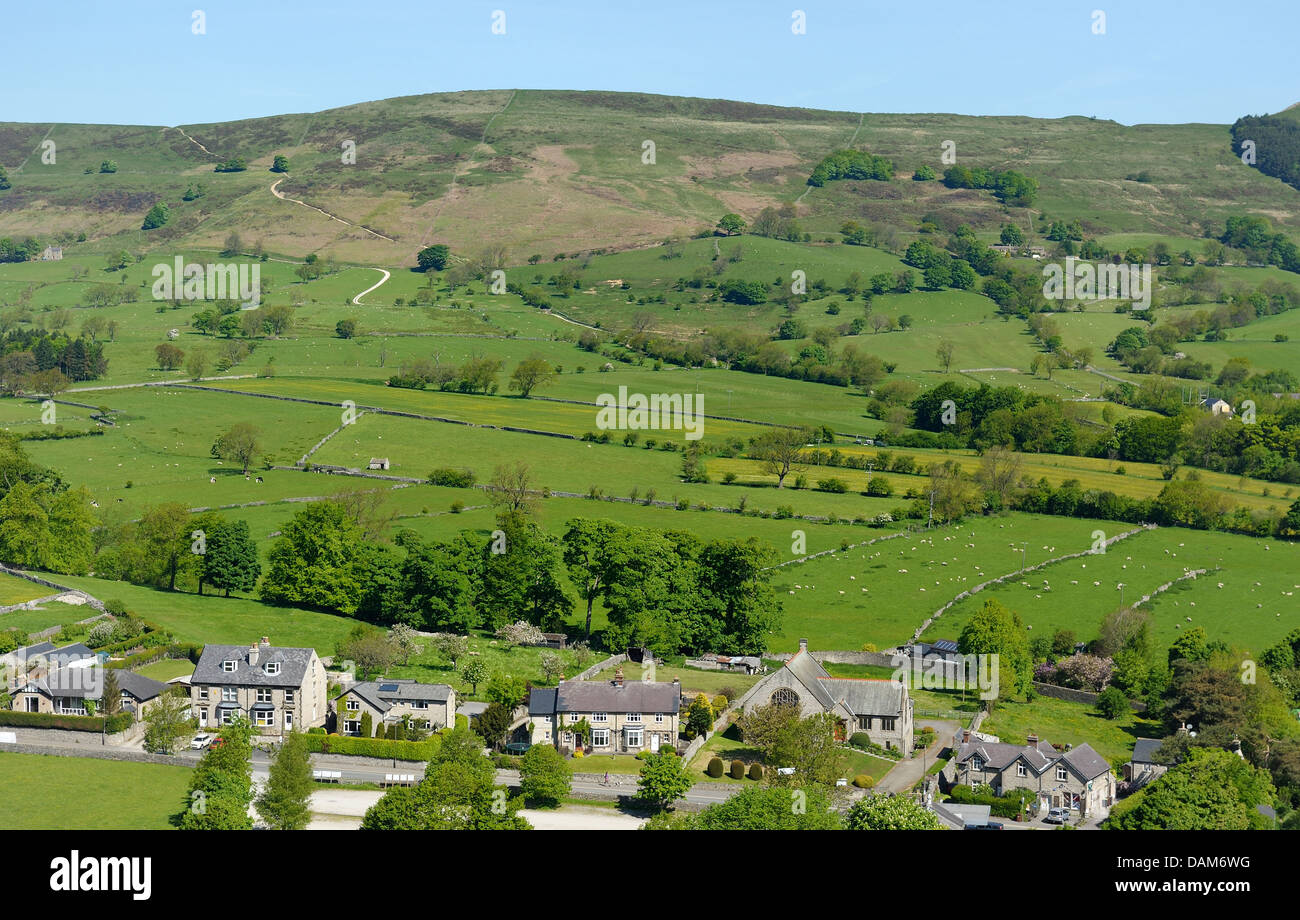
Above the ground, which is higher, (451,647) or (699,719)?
(451,647)

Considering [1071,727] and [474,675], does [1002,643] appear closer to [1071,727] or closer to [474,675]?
[1071,727]

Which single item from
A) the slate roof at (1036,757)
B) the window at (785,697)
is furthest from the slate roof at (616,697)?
the slate roof at (1036,757)

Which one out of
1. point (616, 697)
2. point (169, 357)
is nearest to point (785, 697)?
point (616, 697)

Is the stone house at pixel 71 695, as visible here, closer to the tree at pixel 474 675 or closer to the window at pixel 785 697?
the tree at pixel 474 675

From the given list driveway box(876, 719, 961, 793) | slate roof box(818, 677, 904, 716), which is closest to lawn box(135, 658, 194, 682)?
slate roof box(818, 677, 904, 716)

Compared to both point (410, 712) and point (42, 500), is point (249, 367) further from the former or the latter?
point (410, 712)

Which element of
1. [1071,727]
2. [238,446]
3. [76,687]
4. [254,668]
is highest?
[238,446]
